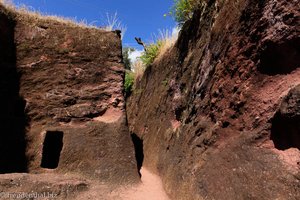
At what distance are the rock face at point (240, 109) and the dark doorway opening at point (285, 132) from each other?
0.04 feet

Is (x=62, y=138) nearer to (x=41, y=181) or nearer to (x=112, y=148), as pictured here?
(x=112, y=148)

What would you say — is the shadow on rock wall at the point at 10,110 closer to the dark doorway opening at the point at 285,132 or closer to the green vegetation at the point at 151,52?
the dark doorway opening at the point at 285,132

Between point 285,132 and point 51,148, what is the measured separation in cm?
513

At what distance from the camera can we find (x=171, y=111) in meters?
8.49

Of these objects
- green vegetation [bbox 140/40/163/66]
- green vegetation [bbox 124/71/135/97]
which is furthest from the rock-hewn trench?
green vegetation [bbox 124/71/135/97]

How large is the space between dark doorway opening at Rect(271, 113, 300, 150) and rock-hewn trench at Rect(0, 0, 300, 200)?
0.01 m

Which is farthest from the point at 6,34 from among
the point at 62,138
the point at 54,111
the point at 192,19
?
the point at 192,19

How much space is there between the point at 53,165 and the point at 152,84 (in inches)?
221

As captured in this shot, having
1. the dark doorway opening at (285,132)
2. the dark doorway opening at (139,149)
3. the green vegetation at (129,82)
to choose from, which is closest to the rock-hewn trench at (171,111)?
the dark doorway opening at (285,132)

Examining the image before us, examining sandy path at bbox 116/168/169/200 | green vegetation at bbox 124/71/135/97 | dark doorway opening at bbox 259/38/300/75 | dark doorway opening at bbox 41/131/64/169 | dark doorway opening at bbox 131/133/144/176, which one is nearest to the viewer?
dark doorway opening at bbox 259/38/300/75

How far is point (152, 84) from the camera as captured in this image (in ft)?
38.3

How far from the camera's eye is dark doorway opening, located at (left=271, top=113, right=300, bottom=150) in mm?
3293

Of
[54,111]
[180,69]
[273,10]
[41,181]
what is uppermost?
[273,10]

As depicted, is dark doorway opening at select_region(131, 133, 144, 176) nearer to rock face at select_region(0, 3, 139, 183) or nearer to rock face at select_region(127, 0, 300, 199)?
rock face at select_region(127, 0, 300, 199)
